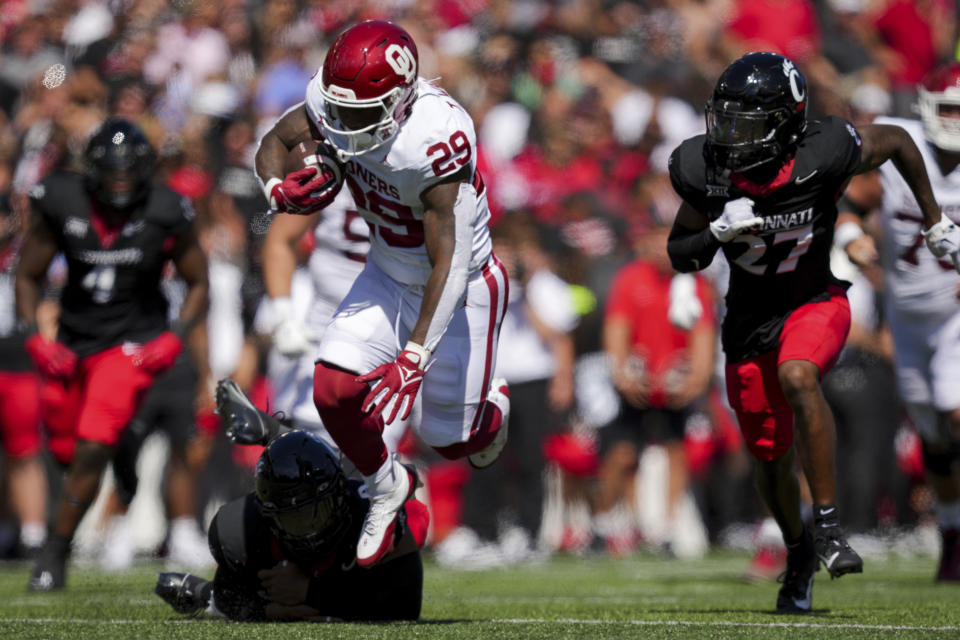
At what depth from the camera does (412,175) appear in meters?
5.34

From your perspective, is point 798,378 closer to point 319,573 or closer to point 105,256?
point 319,573

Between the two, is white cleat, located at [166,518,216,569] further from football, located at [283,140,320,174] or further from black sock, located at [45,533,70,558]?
football, located at [283,140,320,174]

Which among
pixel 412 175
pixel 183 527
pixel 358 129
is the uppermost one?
→ pixel 358 129

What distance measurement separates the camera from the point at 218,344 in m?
10.3

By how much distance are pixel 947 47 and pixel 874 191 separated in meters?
6.36

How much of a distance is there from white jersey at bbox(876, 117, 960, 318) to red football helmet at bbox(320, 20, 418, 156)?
306cm

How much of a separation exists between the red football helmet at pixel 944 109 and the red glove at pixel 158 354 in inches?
153

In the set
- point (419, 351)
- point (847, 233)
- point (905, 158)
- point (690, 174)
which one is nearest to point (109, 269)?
point (419, 351)

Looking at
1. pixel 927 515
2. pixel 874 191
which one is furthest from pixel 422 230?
pixel 927 515

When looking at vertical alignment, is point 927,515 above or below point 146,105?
below

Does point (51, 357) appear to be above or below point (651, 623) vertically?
above

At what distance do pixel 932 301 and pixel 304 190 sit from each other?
3.71m

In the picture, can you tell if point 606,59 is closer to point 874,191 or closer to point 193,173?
point 193,173

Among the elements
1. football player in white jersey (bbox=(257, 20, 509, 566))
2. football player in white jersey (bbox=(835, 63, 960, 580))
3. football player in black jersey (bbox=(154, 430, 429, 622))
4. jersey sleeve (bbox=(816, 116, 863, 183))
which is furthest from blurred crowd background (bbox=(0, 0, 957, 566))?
jersey sleeve (bbox=(816, 116, 863, 183))
